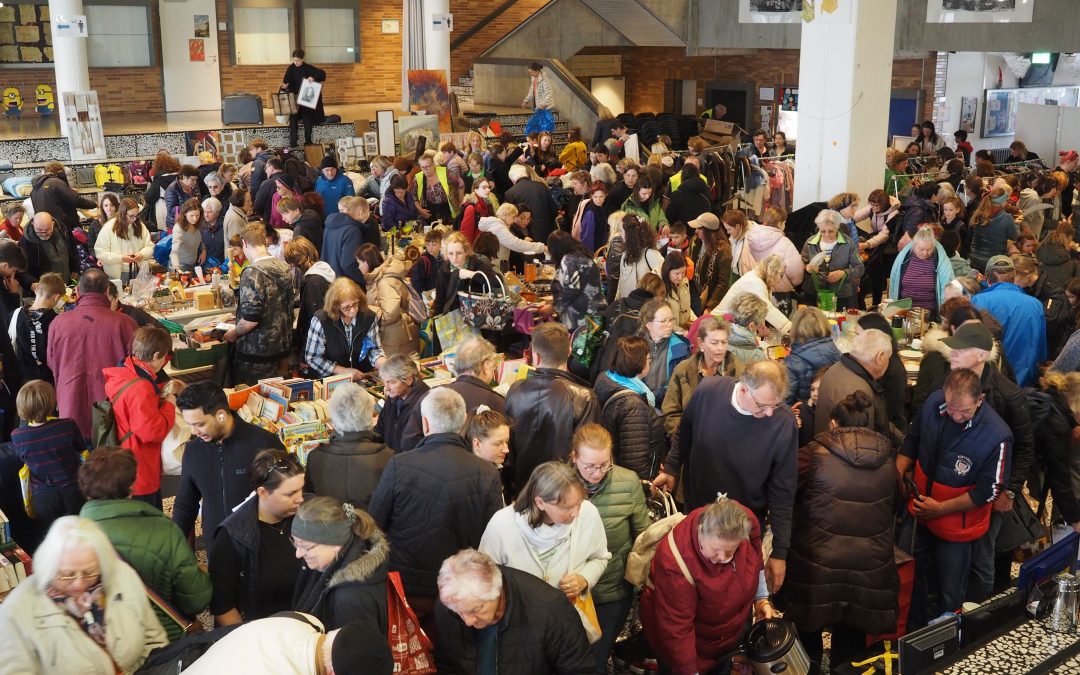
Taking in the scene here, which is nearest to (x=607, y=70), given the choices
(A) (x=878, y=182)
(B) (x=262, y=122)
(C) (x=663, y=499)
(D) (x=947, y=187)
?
(B) (x=262, y=122)

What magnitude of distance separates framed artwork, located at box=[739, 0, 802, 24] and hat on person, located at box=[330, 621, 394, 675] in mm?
15740

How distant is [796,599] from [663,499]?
0.68 meters

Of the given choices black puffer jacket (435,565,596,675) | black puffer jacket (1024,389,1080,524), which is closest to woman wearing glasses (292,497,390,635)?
black puffer jacket (435,565,596,675)

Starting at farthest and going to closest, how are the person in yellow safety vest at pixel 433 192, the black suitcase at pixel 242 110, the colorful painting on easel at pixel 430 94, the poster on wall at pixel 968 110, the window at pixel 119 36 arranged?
the window at pixel 119 36 < the poster on wall at pixel 968 110 < the black suitcase at pixel 242 110 < the colorful painting on easel at pixel 430 94 < the person in yellow safety vest at pixel 433 192

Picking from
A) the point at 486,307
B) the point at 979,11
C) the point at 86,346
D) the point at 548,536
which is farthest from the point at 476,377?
the point at 979,11

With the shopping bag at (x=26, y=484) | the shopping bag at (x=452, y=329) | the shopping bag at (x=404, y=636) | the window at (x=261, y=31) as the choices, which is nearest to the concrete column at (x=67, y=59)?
the window at (x=261, y=31)

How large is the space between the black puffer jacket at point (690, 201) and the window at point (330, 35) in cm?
1307

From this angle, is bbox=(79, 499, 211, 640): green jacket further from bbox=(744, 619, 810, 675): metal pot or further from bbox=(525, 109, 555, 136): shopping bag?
bbox=(525, 109, 555, 136): shopping bag

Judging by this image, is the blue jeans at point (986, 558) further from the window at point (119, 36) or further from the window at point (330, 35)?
the window at point (330, 35)

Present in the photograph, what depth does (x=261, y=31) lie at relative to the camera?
2036 cm

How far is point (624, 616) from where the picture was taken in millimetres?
4398

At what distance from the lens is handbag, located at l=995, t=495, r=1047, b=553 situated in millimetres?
5211

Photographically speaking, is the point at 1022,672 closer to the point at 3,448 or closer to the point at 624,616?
the point at 624,616

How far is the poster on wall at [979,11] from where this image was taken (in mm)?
14766
